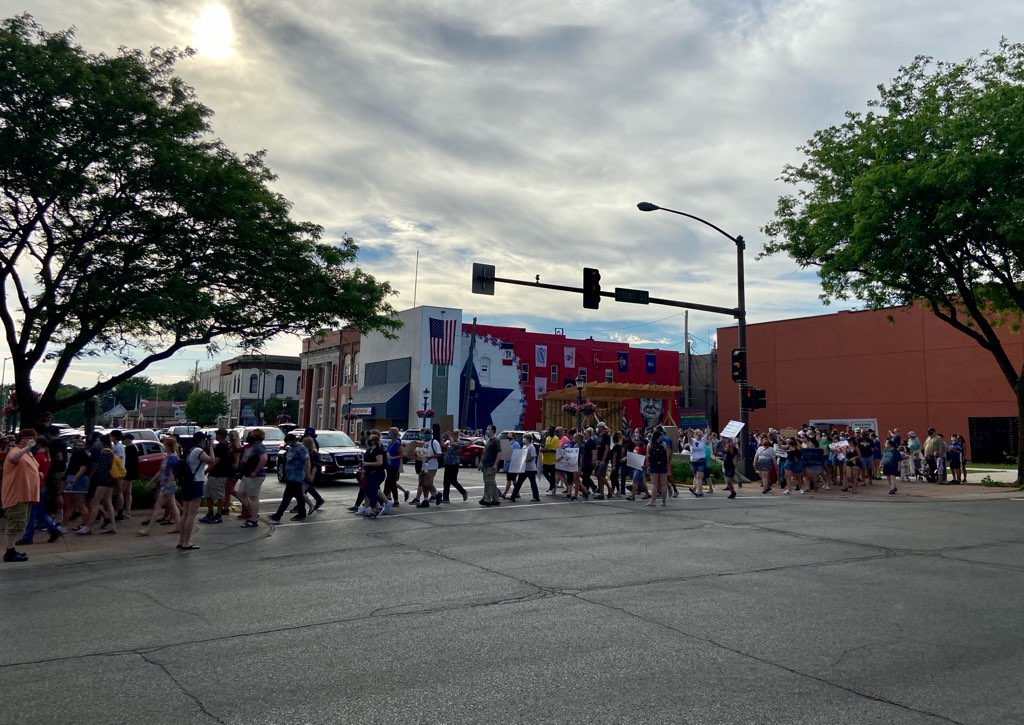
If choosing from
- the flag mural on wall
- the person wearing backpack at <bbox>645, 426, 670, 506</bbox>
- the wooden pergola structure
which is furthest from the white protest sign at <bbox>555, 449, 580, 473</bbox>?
the flag mural on wall

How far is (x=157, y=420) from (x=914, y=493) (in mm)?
116906

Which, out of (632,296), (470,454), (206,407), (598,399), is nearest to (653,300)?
(632,296)

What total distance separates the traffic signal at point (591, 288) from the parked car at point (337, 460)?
26.7ft

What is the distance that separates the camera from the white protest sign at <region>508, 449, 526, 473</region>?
18.1 m

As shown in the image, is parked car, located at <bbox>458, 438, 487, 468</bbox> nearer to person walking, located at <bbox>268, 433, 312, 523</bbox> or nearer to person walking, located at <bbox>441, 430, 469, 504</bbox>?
person walking, located at <bbox>441, 430, 469, 504</bbox>

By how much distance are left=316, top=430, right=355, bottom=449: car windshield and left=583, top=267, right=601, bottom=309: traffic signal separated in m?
8.83

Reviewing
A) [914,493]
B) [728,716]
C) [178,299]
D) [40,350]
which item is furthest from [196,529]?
[914,493]

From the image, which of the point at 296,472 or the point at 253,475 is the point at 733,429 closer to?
the point at 296,472

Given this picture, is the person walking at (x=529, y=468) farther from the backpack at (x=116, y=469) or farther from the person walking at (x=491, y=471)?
the backpack at (x=116, y=469)

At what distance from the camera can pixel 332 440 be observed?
23516mm

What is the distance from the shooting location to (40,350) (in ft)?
59.3

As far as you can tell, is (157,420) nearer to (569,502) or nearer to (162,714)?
(569,502)

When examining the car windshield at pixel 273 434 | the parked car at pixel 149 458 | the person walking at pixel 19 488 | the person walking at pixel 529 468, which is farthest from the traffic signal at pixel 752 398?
the person walking at pixel 19 488

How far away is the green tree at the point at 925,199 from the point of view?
65.8ft
